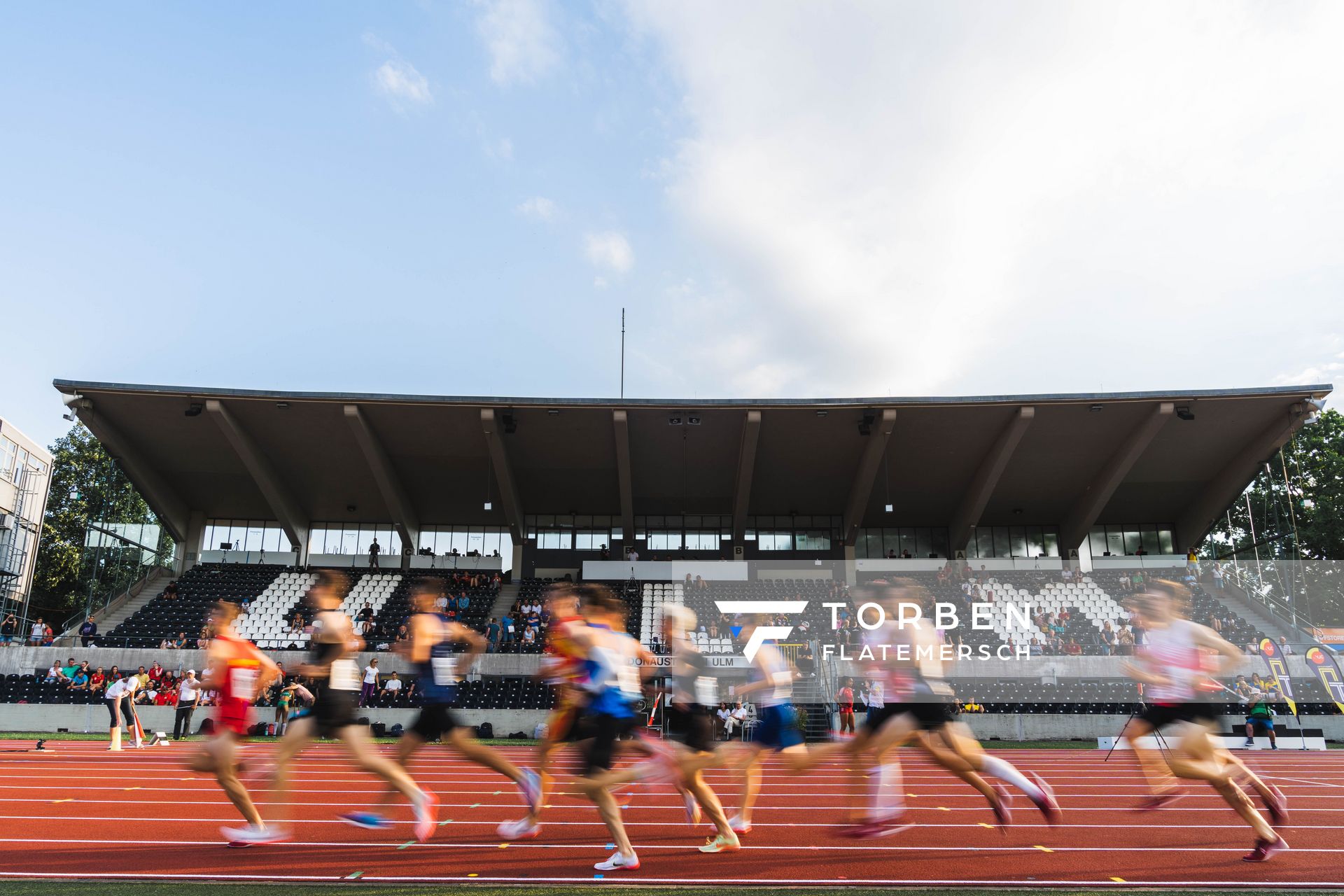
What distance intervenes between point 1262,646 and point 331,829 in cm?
2788

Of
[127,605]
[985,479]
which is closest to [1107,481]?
[985,479]

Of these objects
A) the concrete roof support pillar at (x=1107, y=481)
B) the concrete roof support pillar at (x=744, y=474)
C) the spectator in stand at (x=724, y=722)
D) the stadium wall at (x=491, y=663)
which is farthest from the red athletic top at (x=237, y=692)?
the concrete roof support pillar at (x=1107, y=481)

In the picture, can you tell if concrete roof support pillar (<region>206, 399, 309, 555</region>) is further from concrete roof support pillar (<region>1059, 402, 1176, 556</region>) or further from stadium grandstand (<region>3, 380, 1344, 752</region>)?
concrete roof support pillar (<region>1059, 402, 1176, 556</region>)

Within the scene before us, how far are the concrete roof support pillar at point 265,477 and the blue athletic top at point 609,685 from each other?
87.3 ft

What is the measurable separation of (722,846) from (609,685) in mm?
2073

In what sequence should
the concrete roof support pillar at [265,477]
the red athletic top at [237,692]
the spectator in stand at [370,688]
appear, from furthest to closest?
the concrete roof support pillar at [265,477] → the spectator in stand at [370,688] → the red athletic top at [237,692]

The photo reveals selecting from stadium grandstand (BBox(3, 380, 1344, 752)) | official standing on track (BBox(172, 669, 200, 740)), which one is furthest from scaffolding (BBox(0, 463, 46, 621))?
official standing on track (BBox(172, 669, 200, 740))

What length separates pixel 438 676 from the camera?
7.34 m

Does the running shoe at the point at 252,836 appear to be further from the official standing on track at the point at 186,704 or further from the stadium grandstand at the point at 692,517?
the stadium grandstand at the point at 692,517

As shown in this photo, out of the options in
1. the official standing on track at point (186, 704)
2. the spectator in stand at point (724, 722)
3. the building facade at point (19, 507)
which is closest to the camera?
the official standing on track at point (186, 704)

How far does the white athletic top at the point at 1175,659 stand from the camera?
7.21 metres

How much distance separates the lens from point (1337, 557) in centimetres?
4125

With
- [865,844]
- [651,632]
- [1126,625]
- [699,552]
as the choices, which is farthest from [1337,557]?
[865,844]

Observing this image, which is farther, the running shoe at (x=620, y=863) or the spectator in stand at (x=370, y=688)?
the spectator in stand at (x=370, y=688)
